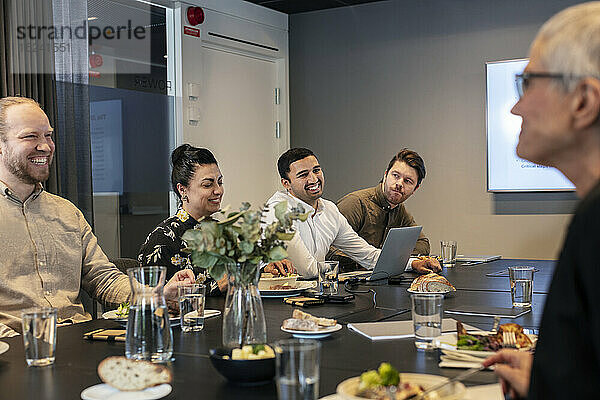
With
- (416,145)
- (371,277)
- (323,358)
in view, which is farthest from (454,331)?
(416,145)

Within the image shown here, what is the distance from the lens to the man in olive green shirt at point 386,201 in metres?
4.48

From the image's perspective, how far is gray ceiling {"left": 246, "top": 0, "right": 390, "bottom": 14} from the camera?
5793mm

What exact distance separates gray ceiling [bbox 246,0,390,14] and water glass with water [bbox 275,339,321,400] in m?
4.98

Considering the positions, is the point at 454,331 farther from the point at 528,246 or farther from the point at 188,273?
the point at 528,246

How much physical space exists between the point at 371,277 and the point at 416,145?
8.89 ft

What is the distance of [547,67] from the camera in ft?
3.38

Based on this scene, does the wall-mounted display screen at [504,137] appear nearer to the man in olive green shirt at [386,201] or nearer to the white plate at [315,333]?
the man in olive green shirt at [386,201]

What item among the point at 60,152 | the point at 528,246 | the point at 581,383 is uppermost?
the point at 60,152

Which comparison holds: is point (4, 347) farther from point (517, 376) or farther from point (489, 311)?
point (489, 311)

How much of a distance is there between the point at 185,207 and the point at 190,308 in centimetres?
129

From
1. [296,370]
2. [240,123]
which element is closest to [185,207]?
[296,370]

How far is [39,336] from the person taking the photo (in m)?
1.62

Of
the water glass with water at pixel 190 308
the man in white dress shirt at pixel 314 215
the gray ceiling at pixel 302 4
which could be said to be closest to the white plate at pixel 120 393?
the water glass with water at pixel 190 308

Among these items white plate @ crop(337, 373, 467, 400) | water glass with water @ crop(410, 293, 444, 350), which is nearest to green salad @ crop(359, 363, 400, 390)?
white plate @ crop(337, 373, 467, 400)
